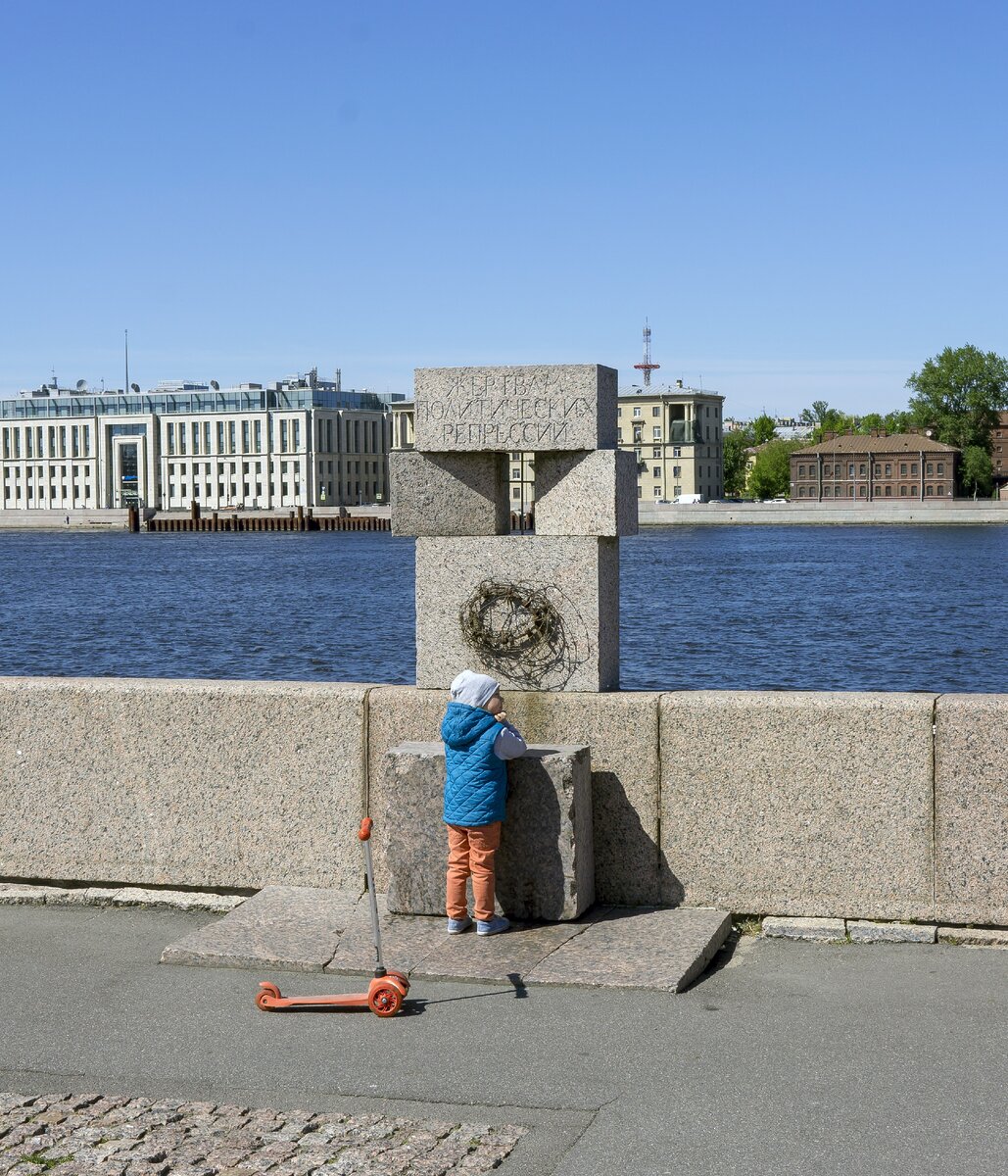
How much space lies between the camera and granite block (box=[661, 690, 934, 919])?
690 cm

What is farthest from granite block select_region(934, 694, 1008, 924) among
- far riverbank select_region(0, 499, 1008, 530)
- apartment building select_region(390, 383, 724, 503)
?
apartment building select_region(390, 383, 724, 503)

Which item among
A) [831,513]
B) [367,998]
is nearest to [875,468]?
[831,513]

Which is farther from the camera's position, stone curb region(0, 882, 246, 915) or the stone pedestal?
stone curb region(0, 882, 246, 915)

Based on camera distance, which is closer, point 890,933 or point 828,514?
point 890,933

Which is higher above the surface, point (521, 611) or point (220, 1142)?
point (521, 611)

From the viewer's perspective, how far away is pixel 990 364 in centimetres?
15738

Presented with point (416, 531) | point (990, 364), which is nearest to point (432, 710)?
point (416, 531)

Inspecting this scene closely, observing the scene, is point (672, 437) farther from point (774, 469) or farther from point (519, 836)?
point (519, 836)

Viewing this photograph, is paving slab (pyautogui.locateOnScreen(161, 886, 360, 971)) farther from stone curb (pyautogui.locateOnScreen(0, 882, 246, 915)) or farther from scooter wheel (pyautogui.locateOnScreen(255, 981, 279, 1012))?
scooter wheel (pyautogui.locateOnScreen(255, 981, 279, 1012))

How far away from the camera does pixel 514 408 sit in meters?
7.53

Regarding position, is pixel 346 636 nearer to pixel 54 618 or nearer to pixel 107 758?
pixel 54 618

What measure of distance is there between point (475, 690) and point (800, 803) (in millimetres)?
1479

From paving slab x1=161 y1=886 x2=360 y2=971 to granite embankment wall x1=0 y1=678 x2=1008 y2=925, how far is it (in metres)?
0.24

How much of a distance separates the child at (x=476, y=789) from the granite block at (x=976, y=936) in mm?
1797
